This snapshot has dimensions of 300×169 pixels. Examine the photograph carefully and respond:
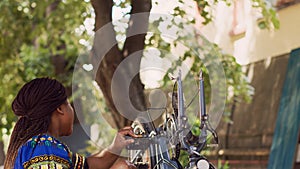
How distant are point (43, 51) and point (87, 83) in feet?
8.48

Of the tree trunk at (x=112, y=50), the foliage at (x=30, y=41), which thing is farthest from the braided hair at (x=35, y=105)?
the foliage at (x=30, y=41)

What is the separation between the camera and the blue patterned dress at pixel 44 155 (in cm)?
326

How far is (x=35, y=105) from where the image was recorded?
3311mm

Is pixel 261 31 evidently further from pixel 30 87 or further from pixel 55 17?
pixel 30 87

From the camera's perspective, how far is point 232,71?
8.70m

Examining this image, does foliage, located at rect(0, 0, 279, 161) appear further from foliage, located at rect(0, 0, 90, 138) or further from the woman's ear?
the woman's ear

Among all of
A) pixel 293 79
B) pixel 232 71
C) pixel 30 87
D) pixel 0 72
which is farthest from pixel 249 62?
pixel 30 87

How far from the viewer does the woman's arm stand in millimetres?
3111

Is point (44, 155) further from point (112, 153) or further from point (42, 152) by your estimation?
point (112, 153)

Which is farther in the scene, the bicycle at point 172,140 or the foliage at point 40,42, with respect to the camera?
the foliage at point 40,42

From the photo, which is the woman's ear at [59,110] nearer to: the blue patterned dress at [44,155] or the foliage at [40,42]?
the blue patterned dress at [44,155]

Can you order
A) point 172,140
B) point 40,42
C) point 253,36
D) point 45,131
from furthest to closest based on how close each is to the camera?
point 253,36 < point 40,42 < point 45,131 < point 172,140

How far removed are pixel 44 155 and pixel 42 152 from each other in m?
0.02

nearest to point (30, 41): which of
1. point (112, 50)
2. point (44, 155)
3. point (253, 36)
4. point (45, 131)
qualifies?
point (253, 36)
